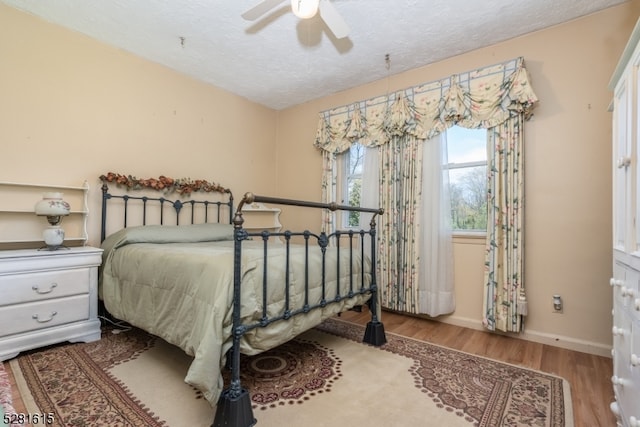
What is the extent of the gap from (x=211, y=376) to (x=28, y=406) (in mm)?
1000

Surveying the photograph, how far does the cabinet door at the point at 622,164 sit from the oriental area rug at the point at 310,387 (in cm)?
92

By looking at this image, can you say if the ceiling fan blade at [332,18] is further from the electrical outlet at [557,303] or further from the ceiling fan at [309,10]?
the electrical outlet at [557,303]

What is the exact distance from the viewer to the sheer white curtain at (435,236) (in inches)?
110

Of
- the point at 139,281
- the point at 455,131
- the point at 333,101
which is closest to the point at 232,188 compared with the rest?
the point at 333,101

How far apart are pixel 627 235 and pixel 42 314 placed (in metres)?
3.28

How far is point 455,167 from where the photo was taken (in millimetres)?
2871

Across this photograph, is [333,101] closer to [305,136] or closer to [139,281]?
[305,136]

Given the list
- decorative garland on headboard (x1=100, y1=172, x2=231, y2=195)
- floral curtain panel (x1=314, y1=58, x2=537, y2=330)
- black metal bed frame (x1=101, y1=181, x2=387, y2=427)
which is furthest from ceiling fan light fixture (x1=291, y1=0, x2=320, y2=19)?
decorative garland on headboard (x1=100, y1=172, x2=231, y2=195)

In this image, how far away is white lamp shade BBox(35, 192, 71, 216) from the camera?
86.5 inches

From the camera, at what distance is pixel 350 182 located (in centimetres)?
365

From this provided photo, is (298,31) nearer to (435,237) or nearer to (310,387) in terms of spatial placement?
(435,237)

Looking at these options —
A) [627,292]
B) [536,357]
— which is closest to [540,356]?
[536,357]

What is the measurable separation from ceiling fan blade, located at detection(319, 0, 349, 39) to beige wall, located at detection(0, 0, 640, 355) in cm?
94

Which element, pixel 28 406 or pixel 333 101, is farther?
pixel 333 101
